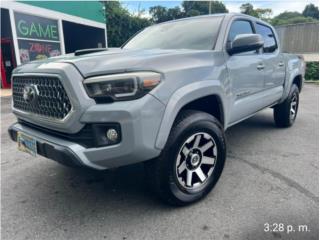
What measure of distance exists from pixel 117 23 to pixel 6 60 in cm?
1129

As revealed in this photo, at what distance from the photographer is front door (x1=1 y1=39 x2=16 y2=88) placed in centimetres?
1199

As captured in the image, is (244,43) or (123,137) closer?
(123,137)

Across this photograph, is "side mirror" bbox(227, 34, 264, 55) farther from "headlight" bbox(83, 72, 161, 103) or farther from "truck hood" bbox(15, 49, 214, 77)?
"headlight" bbox(83, 72, 161, 103)

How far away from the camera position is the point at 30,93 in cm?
238

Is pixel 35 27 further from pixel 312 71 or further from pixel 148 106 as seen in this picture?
pixel 312 71

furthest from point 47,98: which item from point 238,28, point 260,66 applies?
point 260,66

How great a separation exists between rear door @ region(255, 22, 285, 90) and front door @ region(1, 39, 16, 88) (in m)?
11.2

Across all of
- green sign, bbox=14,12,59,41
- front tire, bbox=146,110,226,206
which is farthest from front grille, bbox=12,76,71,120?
green sign, bbox=14,12,59,41

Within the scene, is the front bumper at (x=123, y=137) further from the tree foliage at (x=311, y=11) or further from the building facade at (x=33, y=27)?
the tree foliage at (x=311, y=11)

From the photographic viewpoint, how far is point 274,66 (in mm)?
4109

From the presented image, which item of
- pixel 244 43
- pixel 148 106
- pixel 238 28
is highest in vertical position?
pixel 238 28

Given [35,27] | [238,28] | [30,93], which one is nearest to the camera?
[30,93]

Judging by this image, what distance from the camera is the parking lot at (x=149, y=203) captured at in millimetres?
2180

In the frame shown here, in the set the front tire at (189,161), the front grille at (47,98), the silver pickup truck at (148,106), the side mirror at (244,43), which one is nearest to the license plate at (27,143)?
the silver pickup truck at (148,106)
